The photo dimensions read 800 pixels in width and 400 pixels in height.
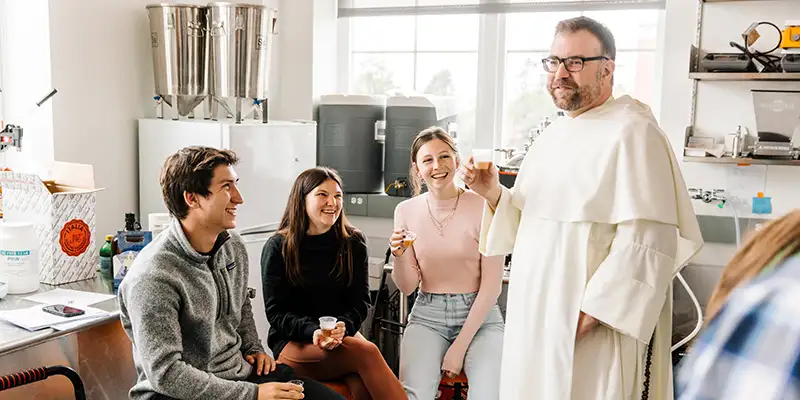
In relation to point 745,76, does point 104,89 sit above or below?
below

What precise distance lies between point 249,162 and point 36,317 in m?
1.14

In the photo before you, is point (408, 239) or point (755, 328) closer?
point (755, 328)

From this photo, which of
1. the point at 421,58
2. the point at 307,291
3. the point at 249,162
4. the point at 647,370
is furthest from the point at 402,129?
the point at 647,370

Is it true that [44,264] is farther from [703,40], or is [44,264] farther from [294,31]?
[703,40]

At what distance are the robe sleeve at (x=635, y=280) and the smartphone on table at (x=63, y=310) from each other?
4.87 ft

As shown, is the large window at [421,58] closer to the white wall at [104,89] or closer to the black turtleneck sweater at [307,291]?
the white wall at [104,89]

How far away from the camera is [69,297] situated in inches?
92.5

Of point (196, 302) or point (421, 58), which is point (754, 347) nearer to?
point (196, 302)

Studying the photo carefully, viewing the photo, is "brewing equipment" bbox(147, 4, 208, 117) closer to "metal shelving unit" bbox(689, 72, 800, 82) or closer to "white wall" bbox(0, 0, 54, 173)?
"white wall" bbox(0, 0, 54, 173)

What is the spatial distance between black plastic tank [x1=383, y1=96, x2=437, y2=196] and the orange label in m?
1.60

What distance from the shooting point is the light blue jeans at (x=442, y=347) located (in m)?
2.46

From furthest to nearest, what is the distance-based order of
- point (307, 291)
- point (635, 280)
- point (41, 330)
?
point (307, 291) < point (41, 330) < point (635, 280)

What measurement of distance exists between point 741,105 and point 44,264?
287 centimetres

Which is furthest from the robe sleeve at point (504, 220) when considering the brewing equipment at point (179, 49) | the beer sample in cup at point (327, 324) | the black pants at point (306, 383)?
the brewing equipment at point (179, 49)
